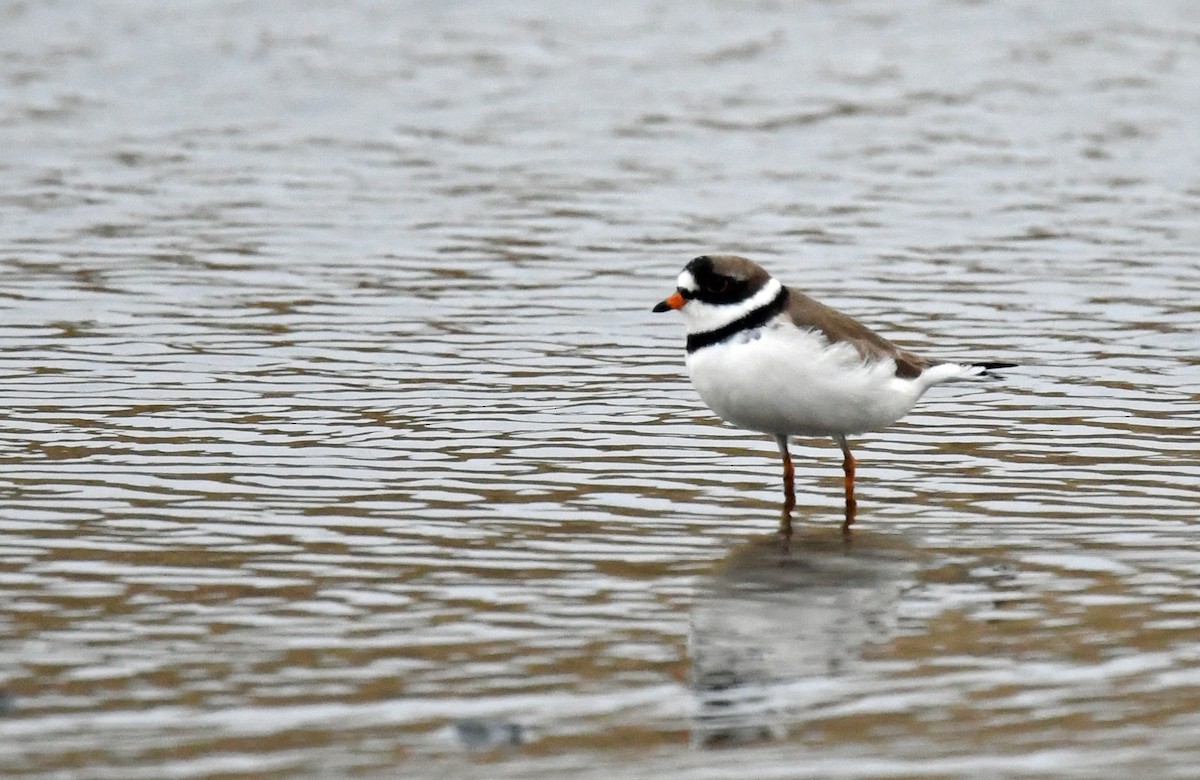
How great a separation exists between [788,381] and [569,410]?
2.32m

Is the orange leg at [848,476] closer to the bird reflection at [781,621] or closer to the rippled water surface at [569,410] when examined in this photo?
the rippled water surface at [569,410]

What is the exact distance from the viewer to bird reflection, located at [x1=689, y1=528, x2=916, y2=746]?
7.42m

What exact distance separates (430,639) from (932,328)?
22.2ft

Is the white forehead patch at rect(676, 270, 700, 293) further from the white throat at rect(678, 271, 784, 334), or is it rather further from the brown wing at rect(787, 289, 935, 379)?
the brown wing at rect(787, 289, 935, 379)

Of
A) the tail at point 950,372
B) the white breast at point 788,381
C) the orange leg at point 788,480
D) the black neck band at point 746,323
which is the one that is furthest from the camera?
the tail at point 950,372

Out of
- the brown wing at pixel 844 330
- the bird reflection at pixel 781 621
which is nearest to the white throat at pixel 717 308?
the brown wing at pixel 844 330

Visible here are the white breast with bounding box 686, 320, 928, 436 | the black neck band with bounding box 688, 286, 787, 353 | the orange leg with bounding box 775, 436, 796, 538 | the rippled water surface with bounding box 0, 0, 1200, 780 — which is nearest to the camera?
the rippled water surface with bounding box 0, 0, 1200, 780

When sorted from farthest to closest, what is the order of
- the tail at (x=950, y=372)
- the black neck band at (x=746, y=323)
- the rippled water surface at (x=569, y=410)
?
the tail at (x=950, y=372), the black neck band at (x=746, y=323), the rippled water surface at (x=569, y=410)

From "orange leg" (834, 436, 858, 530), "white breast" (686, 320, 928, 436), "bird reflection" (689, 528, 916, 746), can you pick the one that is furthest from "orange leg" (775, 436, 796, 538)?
"bird reflection" (689, 528, 916, 746)

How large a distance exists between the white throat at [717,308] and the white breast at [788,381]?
144mm

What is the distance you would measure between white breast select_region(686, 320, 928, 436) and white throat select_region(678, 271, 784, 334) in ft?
0.47

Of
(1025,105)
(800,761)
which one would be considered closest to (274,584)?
(800,761)

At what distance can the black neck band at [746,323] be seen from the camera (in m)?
10.4

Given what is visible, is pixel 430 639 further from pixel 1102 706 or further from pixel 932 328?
pixel 932 328
